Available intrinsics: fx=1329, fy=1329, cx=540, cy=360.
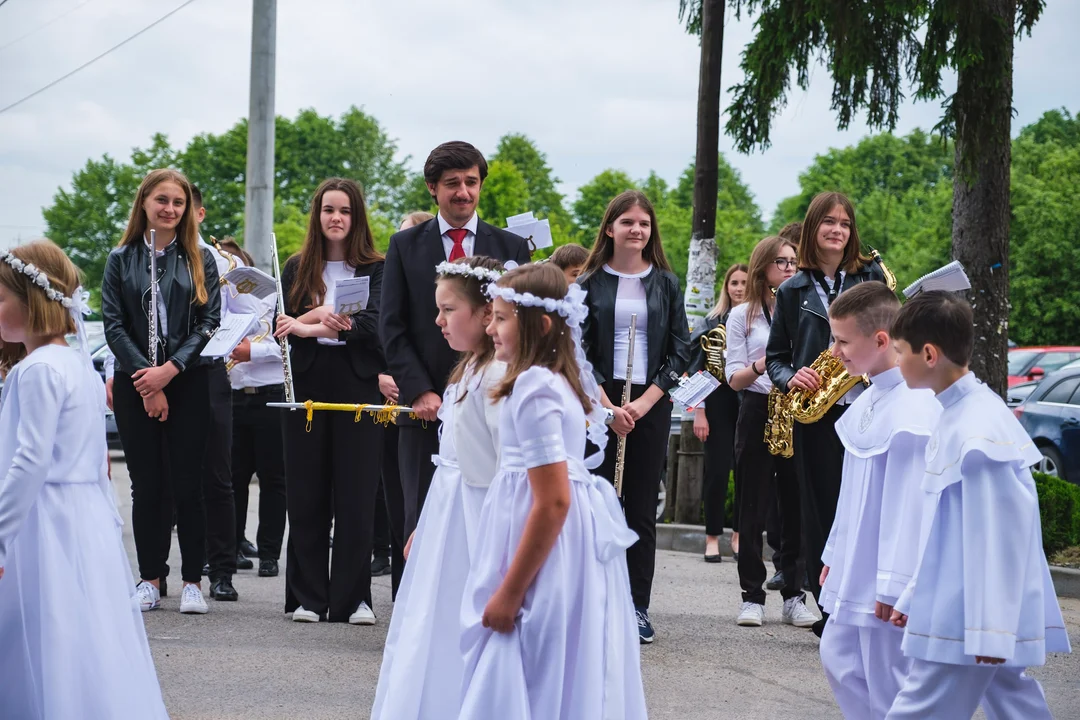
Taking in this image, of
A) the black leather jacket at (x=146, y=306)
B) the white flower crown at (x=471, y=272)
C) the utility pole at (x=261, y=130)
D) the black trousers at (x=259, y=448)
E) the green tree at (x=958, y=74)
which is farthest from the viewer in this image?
the utility pole at (x=261, y=130)

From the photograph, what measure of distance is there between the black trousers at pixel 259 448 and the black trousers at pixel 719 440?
3184mm

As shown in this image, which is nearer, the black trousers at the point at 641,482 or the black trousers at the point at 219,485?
the black trousers at the point at 641,482

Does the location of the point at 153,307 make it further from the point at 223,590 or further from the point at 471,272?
the point at 471,272

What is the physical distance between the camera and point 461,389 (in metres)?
Answer: 4.19

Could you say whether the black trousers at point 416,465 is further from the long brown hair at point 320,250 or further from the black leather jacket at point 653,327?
the long brown hair at point 320,250

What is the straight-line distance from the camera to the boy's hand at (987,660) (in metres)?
3.80

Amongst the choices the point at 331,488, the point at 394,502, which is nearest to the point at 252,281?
the point at 331,488

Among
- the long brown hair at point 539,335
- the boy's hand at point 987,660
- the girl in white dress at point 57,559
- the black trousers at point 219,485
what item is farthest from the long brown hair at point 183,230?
the boy's hand at point 987,660

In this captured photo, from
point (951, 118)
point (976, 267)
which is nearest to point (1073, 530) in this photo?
point (976, 267)

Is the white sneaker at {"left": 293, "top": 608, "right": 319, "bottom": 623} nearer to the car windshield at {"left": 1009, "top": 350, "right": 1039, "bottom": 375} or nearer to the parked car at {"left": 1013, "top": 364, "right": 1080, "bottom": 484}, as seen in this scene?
the parked car at {"left": 1013, "top": 364, "right": 1080, "bottom": 484}

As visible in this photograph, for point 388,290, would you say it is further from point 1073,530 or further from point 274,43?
point 274,43

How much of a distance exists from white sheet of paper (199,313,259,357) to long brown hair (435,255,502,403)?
286 cm

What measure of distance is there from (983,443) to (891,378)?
1020mm

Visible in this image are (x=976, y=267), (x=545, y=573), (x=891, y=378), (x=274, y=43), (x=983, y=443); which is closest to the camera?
(x=545, y=573)
